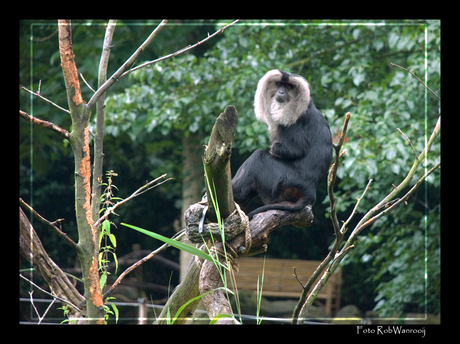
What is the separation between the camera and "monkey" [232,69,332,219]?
2.38 metres

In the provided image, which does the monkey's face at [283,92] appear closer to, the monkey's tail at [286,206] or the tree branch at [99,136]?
the monkey's tail at [286,206]

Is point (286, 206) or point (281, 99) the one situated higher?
point (281, 99)

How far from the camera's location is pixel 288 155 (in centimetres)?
249

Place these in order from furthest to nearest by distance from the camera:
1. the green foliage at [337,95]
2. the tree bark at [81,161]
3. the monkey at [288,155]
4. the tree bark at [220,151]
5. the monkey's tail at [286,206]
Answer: the green foliage at [337,95]
the monkey at [288,155]
the monkey's tail at [286,206]
the tree bark at [81,161]
the tree bark at [220,151]

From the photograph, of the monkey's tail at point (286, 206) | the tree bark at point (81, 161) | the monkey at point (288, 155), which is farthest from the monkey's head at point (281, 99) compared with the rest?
the tree bark at point (81, 161)

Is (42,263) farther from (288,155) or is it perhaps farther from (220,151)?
(288,155)

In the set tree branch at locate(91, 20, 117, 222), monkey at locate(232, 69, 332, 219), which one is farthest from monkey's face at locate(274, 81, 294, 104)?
tree branch at locate(91, 20, 117, 222)

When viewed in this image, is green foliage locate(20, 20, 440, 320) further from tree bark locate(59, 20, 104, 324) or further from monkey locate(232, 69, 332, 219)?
tree bark locate(59, 20, 104, 324)

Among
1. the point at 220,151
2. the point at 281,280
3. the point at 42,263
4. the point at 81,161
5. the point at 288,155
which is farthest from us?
the point at 281,280

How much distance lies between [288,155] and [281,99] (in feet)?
1.19

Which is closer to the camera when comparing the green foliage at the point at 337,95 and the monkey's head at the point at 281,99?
the monkey's head at the point at 281,99

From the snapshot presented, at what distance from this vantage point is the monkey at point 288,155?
238 cm

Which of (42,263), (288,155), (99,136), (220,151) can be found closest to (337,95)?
(288,155)
